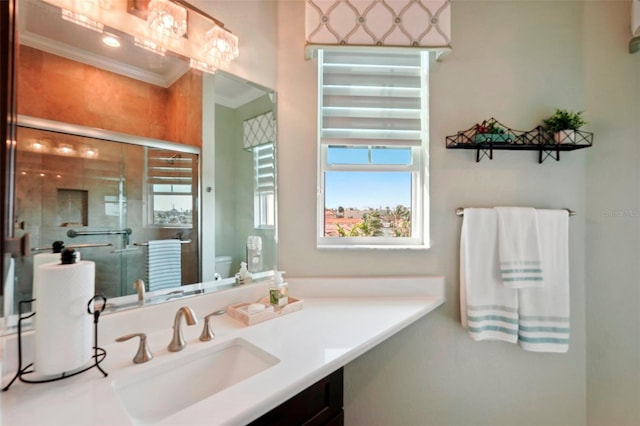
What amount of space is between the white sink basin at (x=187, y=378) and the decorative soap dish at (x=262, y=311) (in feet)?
0.42

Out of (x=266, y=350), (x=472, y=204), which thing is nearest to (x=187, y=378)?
(x=266, y=350)

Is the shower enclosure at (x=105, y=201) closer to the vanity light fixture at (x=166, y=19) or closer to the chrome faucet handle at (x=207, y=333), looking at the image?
the chrome faucet handle at (x=207, y=333)

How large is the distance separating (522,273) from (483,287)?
19 cm

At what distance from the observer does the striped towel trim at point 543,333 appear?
126 centimetres

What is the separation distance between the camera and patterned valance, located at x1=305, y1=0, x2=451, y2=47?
4.13 ft

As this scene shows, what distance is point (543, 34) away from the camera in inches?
55.6

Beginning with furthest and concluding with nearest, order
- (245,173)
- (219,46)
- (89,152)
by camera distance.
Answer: (245,173) → (219,46) → (89,152)

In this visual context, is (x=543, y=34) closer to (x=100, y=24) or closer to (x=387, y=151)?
(x=387, y=151)

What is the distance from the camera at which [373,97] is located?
1426 mm

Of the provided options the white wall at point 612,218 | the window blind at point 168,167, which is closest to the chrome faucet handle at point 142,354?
the window blind at point 168,167

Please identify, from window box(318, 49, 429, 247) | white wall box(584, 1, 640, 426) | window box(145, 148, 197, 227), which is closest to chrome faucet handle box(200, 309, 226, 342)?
window box(145, 148, 197, 227)

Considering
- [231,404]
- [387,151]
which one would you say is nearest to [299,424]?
[231,404]

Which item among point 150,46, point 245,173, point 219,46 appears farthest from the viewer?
point 245,173

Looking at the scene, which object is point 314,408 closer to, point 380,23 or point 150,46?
point 150,46
